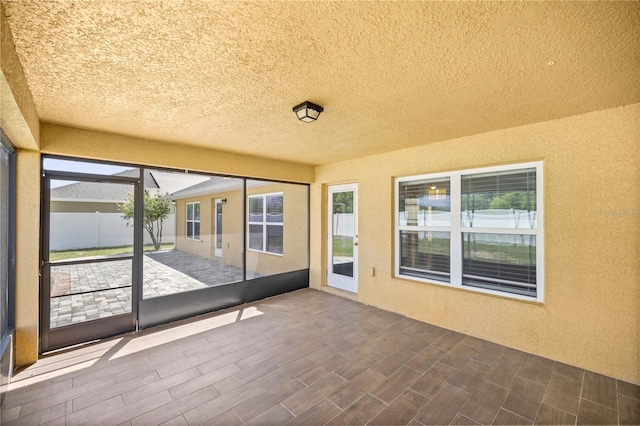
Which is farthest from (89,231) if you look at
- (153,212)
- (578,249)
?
(578,249)

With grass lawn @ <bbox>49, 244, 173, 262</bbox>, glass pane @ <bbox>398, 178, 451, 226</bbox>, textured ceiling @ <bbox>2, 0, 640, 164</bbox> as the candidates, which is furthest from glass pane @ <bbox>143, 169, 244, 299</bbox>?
glass pane @ <bbox>398, 178, 451, 226</bbox>

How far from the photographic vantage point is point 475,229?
12.0 ft

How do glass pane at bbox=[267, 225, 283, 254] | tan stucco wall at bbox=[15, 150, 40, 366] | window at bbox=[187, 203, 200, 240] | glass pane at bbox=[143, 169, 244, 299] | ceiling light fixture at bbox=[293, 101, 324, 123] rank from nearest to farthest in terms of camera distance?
1. ceiling light fixture at bbox=[293, 101, 324, 123]
2. tan stucco wall at bbox=[15, 150, 40, 366]
3. glass pane at bbox=[143, 169, 244, 299]
4. window at bbox=[187, 203, 200, 240]
5. glass pane at bbox=[267, 225, 283, 254]

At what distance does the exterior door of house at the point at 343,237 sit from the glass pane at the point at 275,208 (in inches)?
44.2

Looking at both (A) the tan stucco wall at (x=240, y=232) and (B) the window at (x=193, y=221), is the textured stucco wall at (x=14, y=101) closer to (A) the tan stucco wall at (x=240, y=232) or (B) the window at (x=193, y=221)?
(A) the tan stucco wall at (x=240, y=232)

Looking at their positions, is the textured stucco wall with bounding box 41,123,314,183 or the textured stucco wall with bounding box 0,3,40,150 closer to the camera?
the textured stucco wall with bounding box 0,3,40,150

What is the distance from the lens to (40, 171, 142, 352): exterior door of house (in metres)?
3.22

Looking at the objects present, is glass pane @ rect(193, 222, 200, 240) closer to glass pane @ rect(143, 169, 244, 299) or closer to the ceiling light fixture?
glass pane @ rect(143, 169, 244, 299)

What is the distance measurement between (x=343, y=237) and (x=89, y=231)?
3.93 metres

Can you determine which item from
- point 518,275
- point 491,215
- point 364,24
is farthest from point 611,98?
point 364,24

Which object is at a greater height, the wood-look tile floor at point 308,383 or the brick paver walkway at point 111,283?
the brick paver walkway at point 111,283

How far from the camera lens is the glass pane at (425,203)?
3.98m

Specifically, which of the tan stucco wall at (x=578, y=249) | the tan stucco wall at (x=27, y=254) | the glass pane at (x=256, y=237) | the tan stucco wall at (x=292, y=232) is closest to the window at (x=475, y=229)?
the tan stucco wall at (x=578, y=249)

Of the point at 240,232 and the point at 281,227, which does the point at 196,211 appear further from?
the point at 281,227
